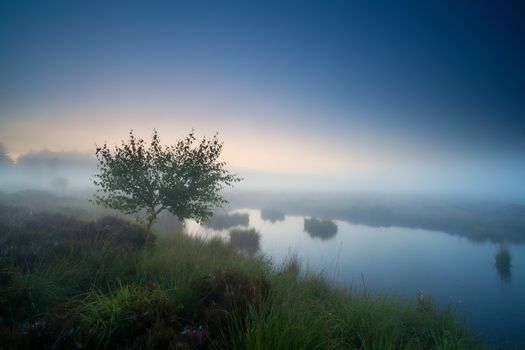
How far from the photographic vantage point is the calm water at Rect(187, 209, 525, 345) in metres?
16.0

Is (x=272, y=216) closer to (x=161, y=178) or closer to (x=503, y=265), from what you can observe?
(x=503, y=265)

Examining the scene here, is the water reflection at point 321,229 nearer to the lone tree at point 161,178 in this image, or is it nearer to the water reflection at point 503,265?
the water reflection at point 503,265

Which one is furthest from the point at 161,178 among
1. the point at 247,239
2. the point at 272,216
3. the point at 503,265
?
the point at 272,216

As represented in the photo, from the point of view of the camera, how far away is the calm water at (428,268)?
52.4ft

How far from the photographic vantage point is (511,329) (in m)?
14.5

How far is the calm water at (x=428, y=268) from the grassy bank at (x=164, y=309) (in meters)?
3.12

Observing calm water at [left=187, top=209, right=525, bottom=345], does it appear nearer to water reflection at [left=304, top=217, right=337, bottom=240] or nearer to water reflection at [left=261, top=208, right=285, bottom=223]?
water reflection at [left=304, top=217, right=337, bottom=240]

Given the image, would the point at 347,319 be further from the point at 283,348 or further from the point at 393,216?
the point at 393,216

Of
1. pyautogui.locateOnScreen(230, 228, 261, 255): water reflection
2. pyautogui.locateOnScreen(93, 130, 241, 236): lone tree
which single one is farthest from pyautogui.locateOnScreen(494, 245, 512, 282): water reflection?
pyautogui.locateOnScreen(93, 130, 241, 236): lone tree

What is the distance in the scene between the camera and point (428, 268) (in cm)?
2623

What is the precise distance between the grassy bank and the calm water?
3.12 metres

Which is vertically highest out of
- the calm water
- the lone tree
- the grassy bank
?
the lone tree

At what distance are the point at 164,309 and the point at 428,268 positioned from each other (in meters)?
29.2

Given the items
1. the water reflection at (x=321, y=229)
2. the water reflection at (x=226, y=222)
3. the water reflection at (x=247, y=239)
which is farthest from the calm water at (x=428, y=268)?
the water reflection at (x=226, y=222)
